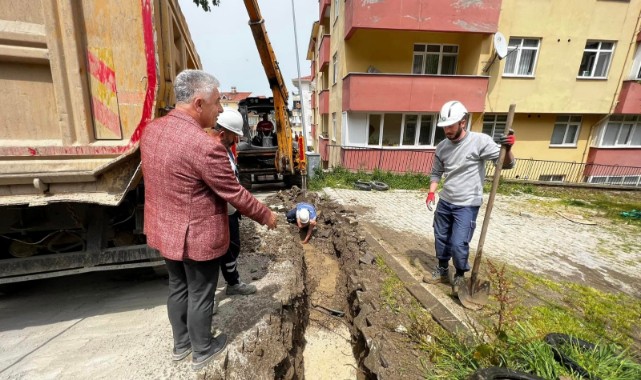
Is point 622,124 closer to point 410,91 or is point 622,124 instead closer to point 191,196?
point 410,91

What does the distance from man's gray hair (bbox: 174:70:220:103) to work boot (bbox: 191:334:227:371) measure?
69.5 inches

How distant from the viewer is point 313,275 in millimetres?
4207

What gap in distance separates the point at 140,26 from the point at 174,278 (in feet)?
6.31

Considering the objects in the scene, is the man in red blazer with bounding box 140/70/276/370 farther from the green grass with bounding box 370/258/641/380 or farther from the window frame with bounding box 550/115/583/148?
the window frame with bounding box 550/115/583/148

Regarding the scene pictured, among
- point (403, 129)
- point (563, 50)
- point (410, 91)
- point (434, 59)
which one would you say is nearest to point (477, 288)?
point (410, 91)

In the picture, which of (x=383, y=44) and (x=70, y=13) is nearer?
(x=70, y=13)

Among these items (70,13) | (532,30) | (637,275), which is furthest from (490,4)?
(70,13)

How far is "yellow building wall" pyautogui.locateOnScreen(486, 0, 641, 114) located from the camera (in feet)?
34.4

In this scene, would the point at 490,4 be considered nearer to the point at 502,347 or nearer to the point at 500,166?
the point at 500,166

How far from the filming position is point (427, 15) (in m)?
9.75

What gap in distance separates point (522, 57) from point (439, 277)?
39.0 feet

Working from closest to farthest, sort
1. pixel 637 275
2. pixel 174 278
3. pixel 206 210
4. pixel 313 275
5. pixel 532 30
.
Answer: pixel 206 210 < pixel 174 278 < pixel 637 275 < pixel 313 275 < pixel 532 30

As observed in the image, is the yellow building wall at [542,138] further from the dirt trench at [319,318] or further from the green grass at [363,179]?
the dirt trench at [319,318]

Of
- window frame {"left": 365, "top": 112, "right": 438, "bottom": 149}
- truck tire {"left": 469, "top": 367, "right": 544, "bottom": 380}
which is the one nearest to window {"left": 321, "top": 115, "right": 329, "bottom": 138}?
window frame {"left": 365, "top": 112, "right": 438, "bottom": 149}
